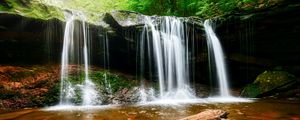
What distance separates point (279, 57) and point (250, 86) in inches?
77.0

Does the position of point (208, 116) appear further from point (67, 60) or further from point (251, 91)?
point (67, 60)

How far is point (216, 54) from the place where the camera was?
11.8 m

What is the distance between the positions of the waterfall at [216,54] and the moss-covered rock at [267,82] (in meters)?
1.01

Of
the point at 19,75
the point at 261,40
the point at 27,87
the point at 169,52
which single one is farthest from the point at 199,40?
the point at 19,75

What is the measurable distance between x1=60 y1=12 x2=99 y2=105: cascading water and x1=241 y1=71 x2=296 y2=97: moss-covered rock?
19.6 feet

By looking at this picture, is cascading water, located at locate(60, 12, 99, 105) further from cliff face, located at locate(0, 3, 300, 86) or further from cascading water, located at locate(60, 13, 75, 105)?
cliff face, located at locate(0, 3, 300, 86)

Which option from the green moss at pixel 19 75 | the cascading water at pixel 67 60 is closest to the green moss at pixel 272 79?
the cascading water at pixel 67 60

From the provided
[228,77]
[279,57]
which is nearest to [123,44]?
[228,77]

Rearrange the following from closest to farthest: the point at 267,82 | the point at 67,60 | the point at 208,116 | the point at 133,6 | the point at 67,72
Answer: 1. the point at 208,116
2. the point at 67,72
3. the point at 67,60
4. the point at 267,82
5. the point at 133,6

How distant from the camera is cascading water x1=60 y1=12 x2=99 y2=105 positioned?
9.20 metres

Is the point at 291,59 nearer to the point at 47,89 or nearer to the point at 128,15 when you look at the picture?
the point at 128,15

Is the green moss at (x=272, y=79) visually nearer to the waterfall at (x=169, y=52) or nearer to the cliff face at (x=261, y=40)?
the cliff face at (x=261, y=40)

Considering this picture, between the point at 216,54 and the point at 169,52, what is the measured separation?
6.97ft

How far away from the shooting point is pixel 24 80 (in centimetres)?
892
